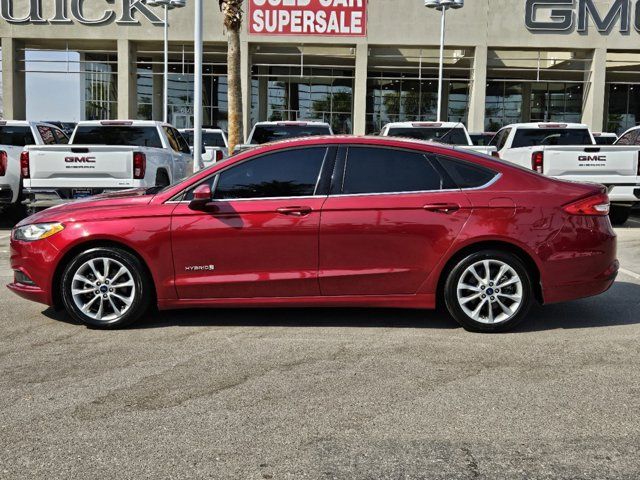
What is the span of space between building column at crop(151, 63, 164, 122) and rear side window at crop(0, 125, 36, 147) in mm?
23344

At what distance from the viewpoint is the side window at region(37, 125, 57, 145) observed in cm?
1429

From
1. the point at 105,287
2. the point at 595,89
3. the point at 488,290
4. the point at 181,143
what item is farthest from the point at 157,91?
the point at 488,290

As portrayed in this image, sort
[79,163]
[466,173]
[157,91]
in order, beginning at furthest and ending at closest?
1. [157,91]
2. [79,163]
3. [466,173]

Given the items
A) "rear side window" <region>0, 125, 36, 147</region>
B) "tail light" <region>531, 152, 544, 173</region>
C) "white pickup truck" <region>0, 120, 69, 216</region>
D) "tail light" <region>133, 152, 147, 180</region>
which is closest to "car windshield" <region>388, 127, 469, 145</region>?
"tail light" <region>531, 152, 544, 173</region>

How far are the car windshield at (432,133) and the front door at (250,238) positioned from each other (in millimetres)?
8151

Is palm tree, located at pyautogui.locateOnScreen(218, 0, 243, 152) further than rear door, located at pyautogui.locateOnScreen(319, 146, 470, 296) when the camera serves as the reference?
Yes

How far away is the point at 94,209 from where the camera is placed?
19.6 feet

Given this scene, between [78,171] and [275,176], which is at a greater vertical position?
[275,176]

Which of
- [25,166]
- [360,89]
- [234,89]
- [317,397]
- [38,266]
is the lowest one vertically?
[317,397]

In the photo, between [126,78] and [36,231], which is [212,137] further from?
[36,231]

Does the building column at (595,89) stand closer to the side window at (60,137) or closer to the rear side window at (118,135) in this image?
the side window at (60,137)

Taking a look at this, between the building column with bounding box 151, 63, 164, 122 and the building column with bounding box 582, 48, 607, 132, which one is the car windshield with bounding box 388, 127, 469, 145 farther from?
the building column with bounding box 151, 63, 164, 122

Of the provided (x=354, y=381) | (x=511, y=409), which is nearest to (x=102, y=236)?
(x=354, y=381)

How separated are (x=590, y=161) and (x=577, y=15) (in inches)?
934
